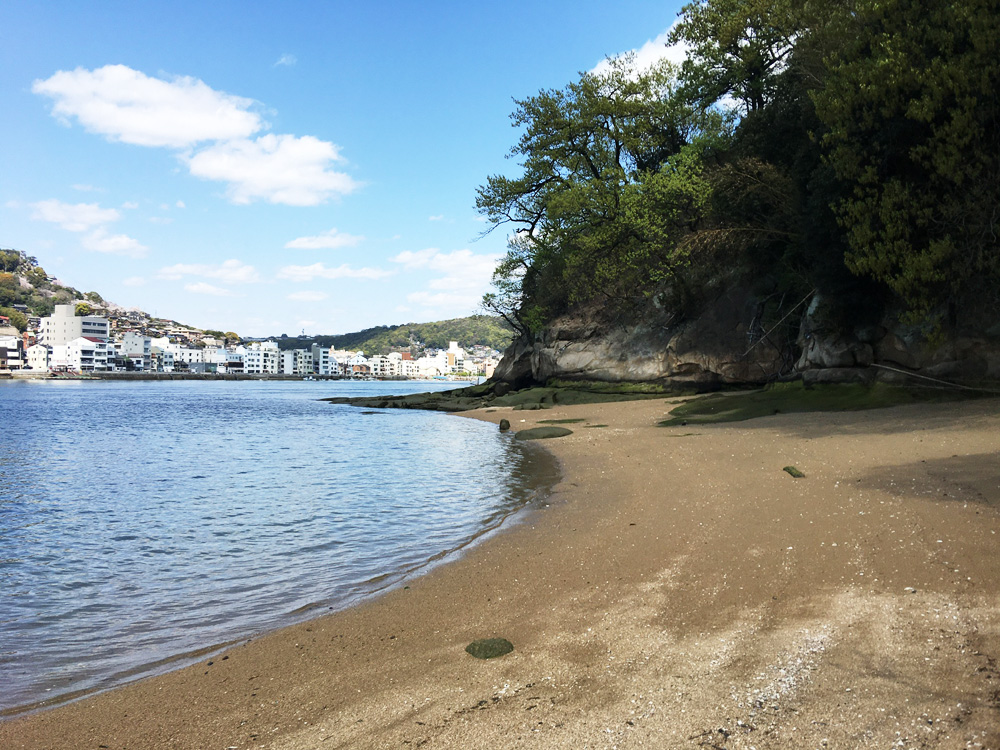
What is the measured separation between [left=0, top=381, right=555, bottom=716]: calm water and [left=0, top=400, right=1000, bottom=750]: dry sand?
3.41 feet

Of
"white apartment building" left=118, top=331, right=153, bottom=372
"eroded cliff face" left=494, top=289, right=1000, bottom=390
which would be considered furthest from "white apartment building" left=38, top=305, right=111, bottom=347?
"eroded cliff face" left=494, top=289, right=1000, bottom=390

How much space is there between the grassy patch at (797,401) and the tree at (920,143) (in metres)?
2.53

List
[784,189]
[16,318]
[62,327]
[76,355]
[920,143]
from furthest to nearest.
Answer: [16,318], [62,327], [76,355], [784,189], [920,143]

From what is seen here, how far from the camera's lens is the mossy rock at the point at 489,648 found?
5.26 m

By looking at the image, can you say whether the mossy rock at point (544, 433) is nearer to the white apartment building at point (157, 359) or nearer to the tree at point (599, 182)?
the tree at point (599, 182)

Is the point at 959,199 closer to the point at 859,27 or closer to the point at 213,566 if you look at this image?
the point at 859,27

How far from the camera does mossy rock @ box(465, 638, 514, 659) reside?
5.26m

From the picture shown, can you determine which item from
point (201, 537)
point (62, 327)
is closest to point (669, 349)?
point (201, 537)

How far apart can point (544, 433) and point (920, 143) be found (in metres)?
14.4

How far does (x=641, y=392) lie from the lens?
34.9 metres

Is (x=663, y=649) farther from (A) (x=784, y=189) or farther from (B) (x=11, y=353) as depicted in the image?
(B) (x=11, y=353)

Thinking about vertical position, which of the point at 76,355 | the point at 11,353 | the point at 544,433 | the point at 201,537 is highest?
the point at 11,353

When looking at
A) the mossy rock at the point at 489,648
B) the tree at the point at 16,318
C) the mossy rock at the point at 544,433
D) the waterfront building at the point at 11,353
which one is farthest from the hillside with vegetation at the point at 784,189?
the tree at the point at 16,318

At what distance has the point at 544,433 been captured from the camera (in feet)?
78.1
